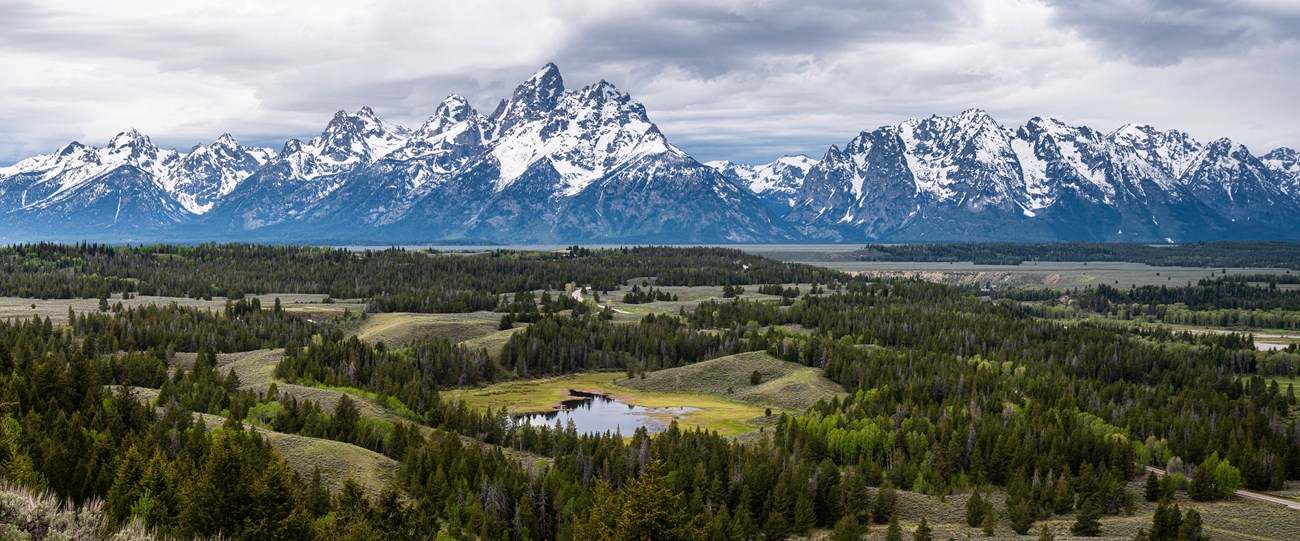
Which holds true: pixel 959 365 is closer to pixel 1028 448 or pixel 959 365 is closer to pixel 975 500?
pixel 1028 448

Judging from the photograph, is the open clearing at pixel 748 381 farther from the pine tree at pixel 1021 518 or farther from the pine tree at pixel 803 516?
the pine tree at pixel 1021 518

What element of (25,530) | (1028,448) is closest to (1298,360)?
(1028,448)

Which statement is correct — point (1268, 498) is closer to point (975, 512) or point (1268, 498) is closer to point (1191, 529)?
point (1191, 529)

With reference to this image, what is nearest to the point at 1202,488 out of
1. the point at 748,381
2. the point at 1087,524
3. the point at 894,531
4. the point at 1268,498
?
the point at 1268,498

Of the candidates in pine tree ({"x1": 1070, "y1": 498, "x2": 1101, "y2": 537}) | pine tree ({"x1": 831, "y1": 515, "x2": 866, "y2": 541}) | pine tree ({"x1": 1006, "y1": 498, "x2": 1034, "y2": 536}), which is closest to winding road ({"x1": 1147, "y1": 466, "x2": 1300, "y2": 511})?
pine tree ({"x1": 1070, "y1": 498, "x2": 1101, "y2": 537})

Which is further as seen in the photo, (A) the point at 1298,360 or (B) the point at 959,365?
(A) the point at 1298,360

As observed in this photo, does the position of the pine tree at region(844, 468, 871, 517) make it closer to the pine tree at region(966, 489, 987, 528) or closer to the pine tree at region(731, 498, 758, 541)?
the pine tree at region(966, 489, 987, 528)

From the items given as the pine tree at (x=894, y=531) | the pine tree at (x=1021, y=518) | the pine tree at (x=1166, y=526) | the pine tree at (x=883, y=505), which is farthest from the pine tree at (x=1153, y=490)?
the pine tree at (x=894, y=531)
